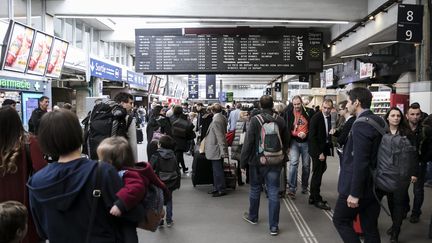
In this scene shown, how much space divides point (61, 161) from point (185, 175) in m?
6.84

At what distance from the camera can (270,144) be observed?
461 centimetres

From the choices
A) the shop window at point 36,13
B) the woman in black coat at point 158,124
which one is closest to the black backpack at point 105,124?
the woman in black coat at point 158,124

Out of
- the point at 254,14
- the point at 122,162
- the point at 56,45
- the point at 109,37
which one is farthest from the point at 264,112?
the point at 109,37

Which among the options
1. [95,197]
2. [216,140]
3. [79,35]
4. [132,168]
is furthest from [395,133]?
[79,35]

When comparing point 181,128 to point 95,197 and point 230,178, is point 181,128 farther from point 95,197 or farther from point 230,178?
point 95,197

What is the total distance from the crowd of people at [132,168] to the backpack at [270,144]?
0.01 m

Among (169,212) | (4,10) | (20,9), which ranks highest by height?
(20,9)

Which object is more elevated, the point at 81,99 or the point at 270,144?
the point at 81,99

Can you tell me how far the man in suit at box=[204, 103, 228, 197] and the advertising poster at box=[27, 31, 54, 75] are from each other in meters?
6.14

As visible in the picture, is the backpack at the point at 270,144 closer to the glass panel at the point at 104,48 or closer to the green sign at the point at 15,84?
the green sign at the point at 15,84

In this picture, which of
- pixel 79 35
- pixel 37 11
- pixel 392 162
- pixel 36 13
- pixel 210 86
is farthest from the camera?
pixel 210 86

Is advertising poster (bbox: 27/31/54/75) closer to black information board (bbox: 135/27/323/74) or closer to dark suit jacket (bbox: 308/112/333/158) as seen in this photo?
black information board (bbox: 135/27/323/74)

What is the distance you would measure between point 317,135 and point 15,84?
8155 mm

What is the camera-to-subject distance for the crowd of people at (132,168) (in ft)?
5.85
